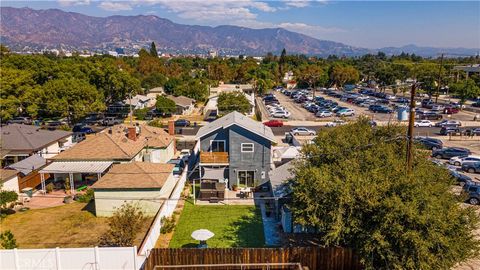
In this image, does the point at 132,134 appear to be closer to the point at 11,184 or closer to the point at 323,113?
the point at 11,184

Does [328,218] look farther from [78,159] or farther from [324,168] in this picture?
[78,159]

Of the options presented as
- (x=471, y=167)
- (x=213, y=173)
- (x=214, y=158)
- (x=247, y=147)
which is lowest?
(x=471, y=167)

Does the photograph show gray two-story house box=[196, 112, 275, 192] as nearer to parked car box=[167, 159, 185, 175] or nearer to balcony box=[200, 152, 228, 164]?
balcony box=[200, 152, 228, 164]

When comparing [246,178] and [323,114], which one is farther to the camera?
[323,114]

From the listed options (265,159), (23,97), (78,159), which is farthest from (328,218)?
(23,97)

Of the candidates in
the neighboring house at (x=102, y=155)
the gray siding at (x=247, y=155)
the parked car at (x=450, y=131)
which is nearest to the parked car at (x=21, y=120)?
the neighboring house at (x=102, y=155)

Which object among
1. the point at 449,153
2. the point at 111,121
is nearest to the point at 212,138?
the point at 449,153

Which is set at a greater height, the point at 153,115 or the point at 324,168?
the point at 324,168
